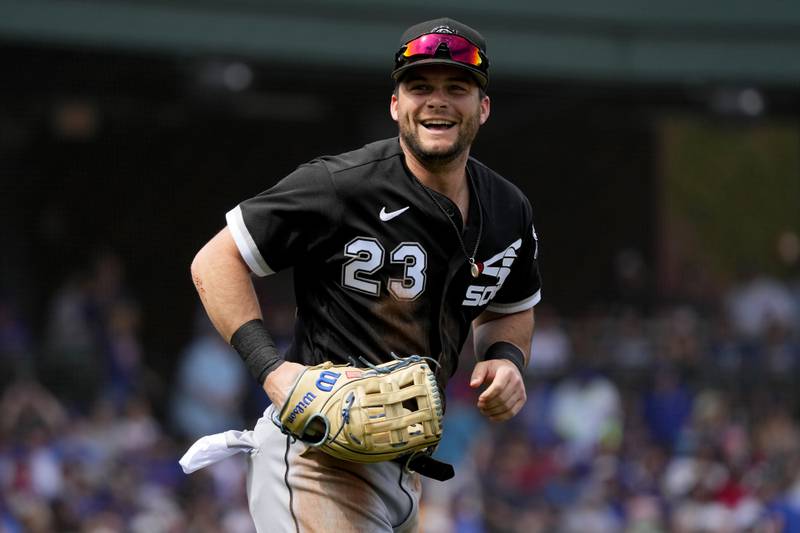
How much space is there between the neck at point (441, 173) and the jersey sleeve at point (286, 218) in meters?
0.26

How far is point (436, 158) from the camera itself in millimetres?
3482

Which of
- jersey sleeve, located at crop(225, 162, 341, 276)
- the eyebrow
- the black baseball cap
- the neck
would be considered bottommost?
jersey sleeve, located at crop(225, 162, 341, 276)

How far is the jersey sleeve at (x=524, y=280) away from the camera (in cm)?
379

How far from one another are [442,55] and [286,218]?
57cm

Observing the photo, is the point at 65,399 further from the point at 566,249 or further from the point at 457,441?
Answer: the point at 566,249

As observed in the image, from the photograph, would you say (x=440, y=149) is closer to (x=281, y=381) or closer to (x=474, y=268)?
(x=474, y=268)

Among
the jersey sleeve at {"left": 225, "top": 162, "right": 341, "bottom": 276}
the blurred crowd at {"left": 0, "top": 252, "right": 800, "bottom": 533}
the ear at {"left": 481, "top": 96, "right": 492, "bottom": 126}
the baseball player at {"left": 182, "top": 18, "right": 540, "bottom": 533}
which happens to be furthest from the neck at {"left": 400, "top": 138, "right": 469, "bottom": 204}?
the blurred crowd at {"left": 0, "top": 252, "right": 800, "bottom": 533}

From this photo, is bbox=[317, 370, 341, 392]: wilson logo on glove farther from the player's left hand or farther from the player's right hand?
the player's left hand

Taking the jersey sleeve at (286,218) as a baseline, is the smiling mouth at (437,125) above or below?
above

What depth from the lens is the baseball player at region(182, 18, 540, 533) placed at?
3420mm

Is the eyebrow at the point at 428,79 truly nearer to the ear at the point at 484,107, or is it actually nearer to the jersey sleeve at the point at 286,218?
the ear at the point at 484,107

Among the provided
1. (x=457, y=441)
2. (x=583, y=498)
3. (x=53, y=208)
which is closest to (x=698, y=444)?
(x=583, y=498)

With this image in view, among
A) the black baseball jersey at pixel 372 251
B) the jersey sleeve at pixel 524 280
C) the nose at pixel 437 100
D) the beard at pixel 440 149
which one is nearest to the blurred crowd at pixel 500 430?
the jersey sleeve at pixel 524 280

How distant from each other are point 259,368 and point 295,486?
34 centimetres
